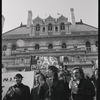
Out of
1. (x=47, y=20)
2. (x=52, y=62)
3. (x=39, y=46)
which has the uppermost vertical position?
(x=47, y=20)

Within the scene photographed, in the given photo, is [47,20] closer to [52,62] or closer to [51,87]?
[52,62]

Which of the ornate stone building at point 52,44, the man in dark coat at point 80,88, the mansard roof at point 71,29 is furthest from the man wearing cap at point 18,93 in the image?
the mansard roof at point 71,29

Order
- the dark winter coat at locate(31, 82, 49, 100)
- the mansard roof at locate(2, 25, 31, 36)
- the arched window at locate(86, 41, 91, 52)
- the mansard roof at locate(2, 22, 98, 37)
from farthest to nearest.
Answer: the mansard roof at locate(2, 25, 31, 36) → the mansard roof at locate(2, 22, 98, 37) → the arched window at locate(86, 41, 91, 52) → the dark winter coat at locate(31, 82, 49, 100)

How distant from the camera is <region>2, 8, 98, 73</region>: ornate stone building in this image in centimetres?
2267

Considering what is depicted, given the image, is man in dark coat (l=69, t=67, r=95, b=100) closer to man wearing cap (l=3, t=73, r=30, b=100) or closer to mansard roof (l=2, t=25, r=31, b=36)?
man wearing cap (l=3, t=73, r=30, b=100)

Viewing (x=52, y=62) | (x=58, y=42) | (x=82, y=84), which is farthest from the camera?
(x=58, y=42)

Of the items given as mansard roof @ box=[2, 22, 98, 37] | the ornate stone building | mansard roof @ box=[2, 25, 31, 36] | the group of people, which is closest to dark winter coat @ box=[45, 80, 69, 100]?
the group of people

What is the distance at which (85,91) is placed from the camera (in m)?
5.32

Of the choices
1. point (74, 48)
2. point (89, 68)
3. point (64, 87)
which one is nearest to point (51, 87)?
point (64, 87)

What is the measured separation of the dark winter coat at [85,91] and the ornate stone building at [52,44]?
1548 centimetres

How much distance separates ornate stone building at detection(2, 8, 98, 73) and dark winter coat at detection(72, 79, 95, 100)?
15.5 m

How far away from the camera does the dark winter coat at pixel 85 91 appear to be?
17.2 feet

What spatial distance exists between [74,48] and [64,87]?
17.9 m

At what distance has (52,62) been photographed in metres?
12.2
